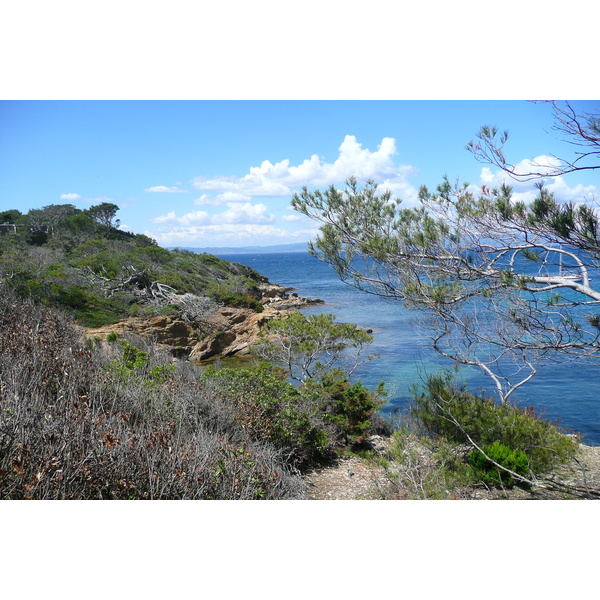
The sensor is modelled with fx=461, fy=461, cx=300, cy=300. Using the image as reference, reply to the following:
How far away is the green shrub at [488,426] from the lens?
5855mm

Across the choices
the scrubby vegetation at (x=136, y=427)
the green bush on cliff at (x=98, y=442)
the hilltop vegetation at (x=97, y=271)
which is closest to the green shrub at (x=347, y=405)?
the scrubby vegetation at (x=136, y=427)

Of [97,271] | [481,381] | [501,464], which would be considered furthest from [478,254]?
[97,271]

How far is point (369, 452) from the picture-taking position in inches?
281

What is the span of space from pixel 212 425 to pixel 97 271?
16.3m

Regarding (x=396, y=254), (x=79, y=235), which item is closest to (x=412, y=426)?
(x=396, y=254)

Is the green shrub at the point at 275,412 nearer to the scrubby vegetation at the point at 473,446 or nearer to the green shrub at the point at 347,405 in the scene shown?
the green shrub at the point at 347,405

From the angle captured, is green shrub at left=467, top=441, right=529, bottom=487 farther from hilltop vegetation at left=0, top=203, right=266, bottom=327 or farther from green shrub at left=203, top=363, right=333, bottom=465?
hilltop vegetation at left=0, top=203, right=266, bottom=327

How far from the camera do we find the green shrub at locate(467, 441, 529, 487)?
5.44 meters

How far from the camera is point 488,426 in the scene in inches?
241

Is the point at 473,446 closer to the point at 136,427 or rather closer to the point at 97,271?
the point at 136,427

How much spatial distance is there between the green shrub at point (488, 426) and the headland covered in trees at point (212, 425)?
19 millimetres

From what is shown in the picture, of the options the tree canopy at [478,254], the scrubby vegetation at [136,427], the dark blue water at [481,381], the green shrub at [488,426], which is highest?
the tree canopy at [478,254]

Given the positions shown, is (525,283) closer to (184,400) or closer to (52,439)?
(184,400)

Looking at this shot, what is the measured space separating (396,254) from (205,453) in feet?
9.59
